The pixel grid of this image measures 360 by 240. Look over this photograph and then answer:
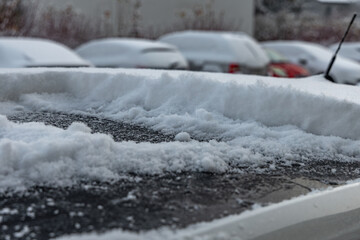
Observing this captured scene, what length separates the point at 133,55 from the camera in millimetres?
9727

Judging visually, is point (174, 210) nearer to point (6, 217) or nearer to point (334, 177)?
point (6, 217)

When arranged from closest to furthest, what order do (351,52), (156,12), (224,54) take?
(224,54)
(351,52)
(156,12)

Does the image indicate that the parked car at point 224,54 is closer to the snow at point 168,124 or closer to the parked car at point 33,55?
the parked car at point 33,55

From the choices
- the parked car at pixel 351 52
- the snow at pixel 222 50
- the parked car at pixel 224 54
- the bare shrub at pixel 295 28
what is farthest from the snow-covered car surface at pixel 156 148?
the bare shrub at pixel 295 28

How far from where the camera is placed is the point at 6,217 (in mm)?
1341

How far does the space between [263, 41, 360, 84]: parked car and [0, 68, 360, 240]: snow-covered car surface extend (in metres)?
9.20

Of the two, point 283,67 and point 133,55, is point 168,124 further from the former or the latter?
point 283,67

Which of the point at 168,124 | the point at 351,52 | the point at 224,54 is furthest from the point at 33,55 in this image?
the point at 351,52

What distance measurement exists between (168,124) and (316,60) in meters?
11.4

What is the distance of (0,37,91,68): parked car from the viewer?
7.10 metres

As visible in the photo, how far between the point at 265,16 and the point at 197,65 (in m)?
14.7

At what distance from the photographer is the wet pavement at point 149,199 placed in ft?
4.23

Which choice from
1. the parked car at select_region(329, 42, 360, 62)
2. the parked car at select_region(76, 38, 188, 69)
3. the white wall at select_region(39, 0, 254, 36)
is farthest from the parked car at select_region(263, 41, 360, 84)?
the white wall at select_region(39, 0, 254, 36)

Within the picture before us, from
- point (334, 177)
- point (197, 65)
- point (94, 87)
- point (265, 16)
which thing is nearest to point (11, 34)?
point (197, 65)
